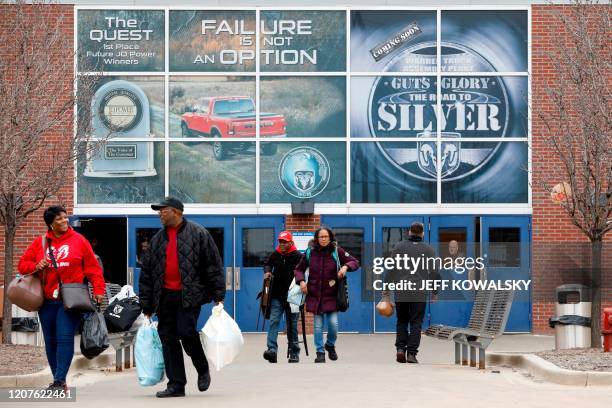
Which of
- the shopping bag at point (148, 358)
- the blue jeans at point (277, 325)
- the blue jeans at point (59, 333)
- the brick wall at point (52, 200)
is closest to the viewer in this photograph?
the blue jeans at point (59, 333)

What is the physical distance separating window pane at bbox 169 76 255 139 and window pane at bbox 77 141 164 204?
2.19ft

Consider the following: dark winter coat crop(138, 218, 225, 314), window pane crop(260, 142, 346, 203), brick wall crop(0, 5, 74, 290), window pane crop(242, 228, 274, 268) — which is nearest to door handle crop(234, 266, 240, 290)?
window pane crop(242, 228, 274, 268)

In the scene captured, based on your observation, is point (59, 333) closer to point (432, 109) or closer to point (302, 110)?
point (302, 110)

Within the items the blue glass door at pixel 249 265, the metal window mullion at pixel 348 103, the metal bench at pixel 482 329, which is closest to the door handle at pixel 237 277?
the blue glass door at pixel 249 265

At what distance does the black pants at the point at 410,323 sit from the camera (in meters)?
16.5

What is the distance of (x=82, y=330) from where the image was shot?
1177 centimetres

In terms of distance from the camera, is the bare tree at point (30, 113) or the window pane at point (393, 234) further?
the window pane at point (393, 234)

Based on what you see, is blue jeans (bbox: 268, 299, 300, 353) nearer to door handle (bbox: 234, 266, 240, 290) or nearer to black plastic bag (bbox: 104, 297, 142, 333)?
black plastic bag (bbox: 104, 297, 142, 333)

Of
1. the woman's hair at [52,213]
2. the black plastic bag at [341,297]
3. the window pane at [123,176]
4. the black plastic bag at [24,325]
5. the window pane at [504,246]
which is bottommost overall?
the black plastic bag at [24,325]

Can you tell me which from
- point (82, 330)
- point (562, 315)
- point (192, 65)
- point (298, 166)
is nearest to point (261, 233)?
point (298, 166)

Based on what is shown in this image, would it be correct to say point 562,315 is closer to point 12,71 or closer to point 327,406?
point 327,406

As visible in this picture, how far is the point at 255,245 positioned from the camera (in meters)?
23.9

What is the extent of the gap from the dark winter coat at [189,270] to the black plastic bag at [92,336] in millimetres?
433

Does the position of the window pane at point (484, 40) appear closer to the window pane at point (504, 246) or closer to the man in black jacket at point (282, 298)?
the window pane at point (504, 246)
